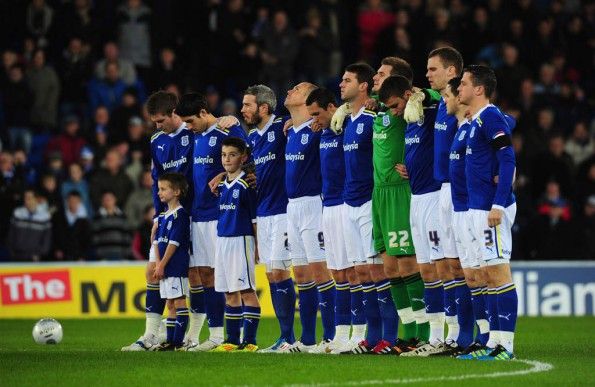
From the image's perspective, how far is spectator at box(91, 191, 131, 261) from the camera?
21.8 meters

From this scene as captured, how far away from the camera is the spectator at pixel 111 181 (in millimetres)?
22516

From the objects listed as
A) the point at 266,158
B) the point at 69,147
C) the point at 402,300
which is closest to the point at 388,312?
the point at 402,300

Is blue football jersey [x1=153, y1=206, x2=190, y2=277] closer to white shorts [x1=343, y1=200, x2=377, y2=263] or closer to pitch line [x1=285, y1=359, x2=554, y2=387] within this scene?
white shorts [x1=343, y1=200, x2=377, y2=263]

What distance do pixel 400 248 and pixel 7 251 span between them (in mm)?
10407

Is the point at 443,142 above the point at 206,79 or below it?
below

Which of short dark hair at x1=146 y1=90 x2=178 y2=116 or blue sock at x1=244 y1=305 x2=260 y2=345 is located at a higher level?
short dark hair at x1=146 y1=90 x2=178 y2=116

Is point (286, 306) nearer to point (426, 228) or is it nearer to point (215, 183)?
point (215, 183)

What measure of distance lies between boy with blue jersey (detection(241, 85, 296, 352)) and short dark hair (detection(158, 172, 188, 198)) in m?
0.79

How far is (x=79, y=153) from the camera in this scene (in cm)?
2338

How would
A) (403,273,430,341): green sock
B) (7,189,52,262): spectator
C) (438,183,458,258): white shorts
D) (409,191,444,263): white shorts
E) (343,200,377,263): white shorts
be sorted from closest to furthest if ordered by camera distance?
(438,183,458,258): white shorts
(409,191,444,263): white shorts
(403,273,430,341): green sock
(343,200,377,263): white shorts
(7,189,52,262): spectator

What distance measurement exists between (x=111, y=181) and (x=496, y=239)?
11435mm

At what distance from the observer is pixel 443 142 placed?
13047 mm

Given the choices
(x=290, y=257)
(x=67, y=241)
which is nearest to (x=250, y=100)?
(x=290, y=257)

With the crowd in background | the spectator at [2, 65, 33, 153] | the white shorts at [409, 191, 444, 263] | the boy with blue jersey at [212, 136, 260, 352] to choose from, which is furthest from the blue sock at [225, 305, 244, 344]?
the spectator at [2, 65, 33, 153]
